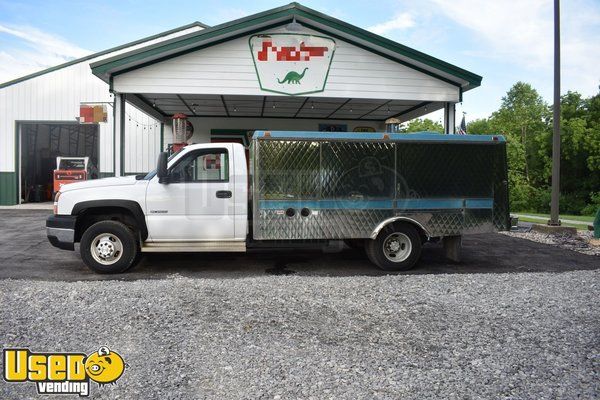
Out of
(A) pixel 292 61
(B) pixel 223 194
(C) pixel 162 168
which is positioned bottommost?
(B) pixel 223 194

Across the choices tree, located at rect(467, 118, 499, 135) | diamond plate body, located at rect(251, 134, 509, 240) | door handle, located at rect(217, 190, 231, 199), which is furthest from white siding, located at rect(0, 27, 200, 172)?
tree, located at rect(467, 118, 499, 135)

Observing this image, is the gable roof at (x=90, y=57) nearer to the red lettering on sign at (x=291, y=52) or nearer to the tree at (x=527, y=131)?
the red lettering on sign at (x=291, y=52)

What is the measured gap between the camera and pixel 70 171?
20828mm

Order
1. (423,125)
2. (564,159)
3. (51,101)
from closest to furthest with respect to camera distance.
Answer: (51,101) < (564,159) < (423,125)

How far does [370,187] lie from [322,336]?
12.9 ft

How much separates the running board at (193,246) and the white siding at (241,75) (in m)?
5.55

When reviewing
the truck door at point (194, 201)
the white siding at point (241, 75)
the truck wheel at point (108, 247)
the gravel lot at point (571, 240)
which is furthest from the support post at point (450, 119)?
the truck wheel at point (108, 247)

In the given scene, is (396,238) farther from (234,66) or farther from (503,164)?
(234,66)

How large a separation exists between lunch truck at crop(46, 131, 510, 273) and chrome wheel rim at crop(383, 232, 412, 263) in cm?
7

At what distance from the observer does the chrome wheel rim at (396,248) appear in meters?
8.02

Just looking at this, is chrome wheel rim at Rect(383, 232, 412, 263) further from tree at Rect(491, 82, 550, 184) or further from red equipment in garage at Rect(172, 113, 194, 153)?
tree at Rect(491, 82, 550, 184)

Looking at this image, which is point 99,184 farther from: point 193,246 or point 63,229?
point 193,246

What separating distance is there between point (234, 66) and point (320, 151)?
552cm

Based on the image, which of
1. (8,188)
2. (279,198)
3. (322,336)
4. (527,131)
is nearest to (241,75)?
(279,198)
